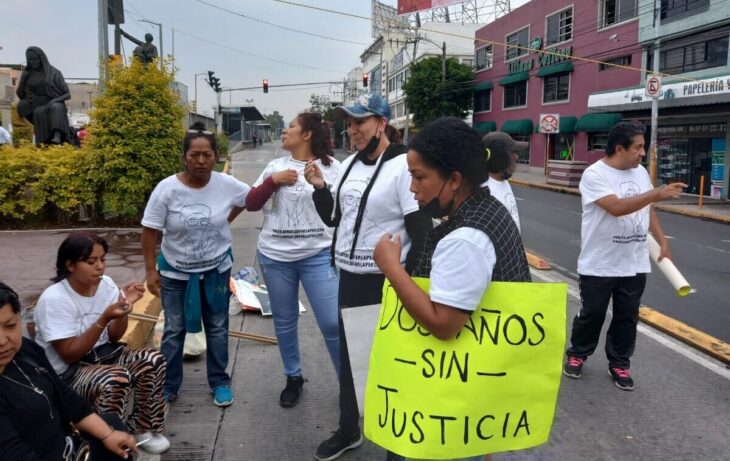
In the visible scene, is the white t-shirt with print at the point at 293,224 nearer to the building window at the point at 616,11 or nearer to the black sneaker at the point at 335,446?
the black sneaker at the point at 335,446

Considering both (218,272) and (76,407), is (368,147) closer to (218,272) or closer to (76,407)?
(218,272)

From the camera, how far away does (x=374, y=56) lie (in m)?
80.4

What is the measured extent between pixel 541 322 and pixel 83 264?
214 cm

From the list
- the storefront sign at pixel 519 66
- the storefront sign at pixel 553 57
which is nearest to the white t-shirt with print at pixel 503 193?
the storefront sign at pixel 553 57

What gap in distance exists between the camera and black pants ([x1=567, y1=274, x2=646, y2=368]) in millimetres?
4055

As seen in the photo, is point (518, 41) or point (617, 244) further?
point (518, 41)

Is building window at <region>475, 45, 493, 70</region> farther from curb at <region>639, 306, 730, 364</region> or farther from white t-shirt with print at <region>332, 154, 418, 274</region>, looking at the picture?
white t-shirt with print at <region>332, 154, 418, 274</region>

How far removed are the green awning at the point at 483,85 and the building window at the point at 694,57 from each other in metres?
15.3

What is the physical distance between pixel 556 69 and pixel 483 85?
9029 mm

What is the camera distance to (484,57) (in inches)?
1558

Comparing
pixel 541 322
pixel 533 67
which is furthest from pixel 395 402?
pixel 533 67

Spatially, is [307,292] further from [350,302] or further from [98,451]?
[98,451]

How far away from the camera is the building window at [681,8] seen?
66.0ft

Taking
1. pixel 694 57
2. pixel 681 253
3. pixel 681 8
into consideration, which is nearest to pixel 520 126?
pixel 681 8
